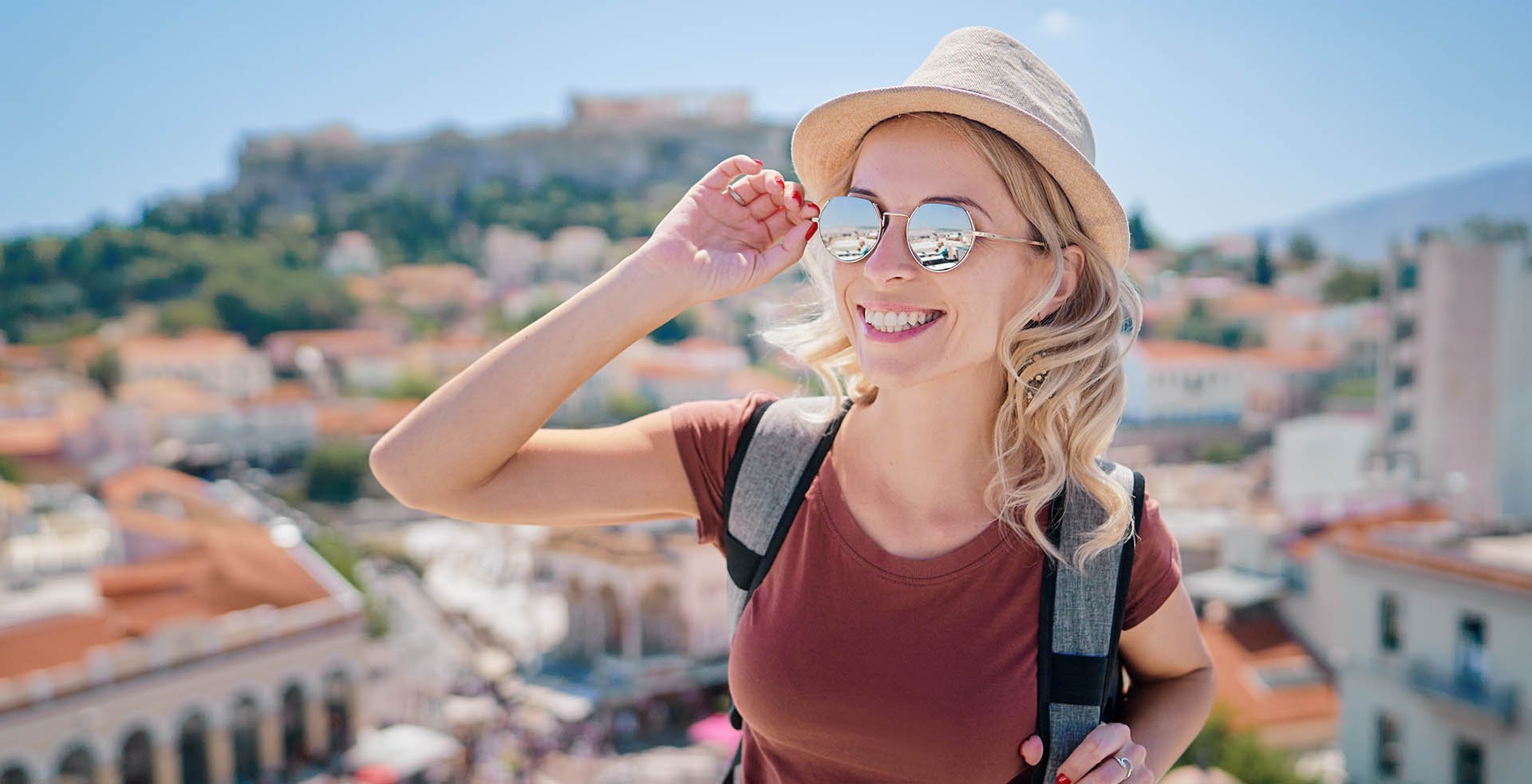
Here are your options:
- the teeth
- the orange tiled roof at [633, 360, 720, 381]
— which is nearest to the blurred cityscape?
the orange tiled roof at [633, 360, 720, 381]

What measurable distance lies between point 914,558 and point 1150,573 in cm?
23

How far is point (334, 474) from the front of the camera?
27.5m

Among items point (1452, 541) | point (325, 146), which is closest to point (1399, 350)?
point (1452, 541)

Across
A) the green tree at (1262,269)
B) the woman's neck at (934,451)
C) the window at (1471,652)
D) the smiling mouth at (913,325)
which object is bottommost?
the window at (1471,652)

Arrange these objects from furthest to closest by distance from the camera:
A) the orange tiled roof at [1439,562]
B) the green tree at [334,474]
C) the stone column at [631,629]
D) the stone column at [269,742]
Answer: the green tree at [334,474] → the stone column at [631,629] → the stone column at [269,742] → the orange tiled roof at [1439,562]

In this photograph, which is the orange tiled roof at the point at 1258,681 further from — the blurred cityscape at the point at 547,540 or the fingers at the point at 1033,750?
the fingers at the point at 1033,750

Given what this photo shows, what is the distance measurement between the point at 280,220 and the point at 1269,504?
49.0 m

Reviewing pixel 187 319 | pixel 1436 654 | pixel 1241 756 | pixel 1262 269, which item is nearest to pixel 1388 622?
pixel 1436 654

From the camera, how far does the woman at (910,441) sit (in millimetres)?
1008

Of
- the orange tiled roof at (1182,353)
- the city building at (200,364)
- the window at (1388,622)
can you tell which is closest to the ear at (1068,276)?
the window at (1388,622)

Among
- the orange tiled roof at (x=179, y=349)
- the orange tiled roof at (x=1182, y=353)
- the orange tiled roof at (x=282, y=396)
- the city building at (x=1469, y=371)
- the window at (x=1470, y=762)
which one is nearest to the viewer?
the window at (x=1470, y=762)

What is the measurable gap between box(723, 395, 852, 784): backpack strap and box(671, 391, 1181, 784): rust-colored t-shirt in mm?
17

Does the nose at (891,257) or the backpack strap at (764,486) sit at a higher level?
the nose at (891,257)

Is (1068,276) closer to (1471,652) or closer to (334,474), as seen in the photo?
(1471,652)
